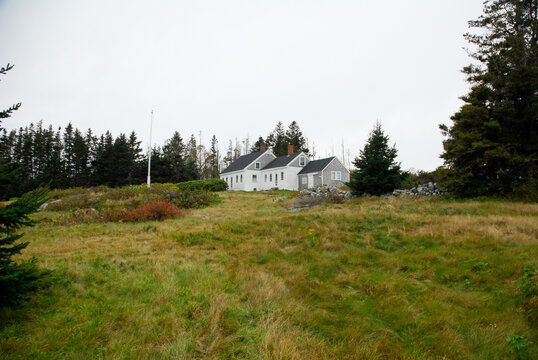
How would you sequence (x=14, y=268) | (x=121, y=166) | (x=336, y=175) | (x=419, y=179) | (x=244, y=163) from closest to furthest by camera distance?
1. (x=14, y=268)
2. (x=419, y=179)
3. (x=336, y=175)
4. (x=244, y=163)
5. (x=121, y=166)

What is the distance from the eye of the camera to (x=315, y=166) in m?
38.6

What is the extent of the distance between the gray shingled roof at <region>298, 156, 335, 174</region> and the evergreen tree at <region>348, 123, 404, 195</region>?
15702 mm

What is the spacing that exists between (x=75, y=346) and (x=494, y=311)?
6.12 metres

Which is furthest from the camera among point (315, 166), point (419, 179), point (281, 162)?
point (281, 162)

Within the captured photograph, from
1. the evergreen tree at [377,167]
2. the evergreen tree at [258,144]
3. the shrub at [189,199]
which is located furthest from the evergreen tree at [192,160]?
the evergreen tree at [377,167]

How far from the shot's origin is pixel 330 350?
139 inches

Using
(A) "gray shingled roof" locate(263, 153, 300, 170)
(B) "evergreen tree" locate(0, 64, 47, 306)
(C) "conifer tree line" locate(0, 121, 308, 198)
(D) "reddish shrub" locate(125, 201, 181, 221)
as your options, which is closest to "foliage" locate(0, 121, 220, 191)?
(C) "conifer tree line" locate(0, 121, 308, 198)

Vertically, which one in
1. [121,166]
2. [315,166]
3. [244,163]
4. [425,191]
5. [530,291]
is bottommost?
[530,291]

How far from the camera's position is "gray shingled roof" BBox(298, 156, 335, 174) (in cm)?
3738

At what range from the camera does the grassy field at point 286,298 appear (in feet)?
11.7

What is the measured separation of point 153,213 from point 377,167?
615 inches

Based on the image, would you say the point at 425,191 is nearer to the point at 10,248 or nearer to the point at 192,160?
the point at 10,248

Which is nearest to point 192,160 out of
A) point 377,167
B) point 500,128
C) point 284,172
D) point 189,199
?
point 284,172

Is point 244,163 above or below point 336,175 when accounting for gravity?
above
